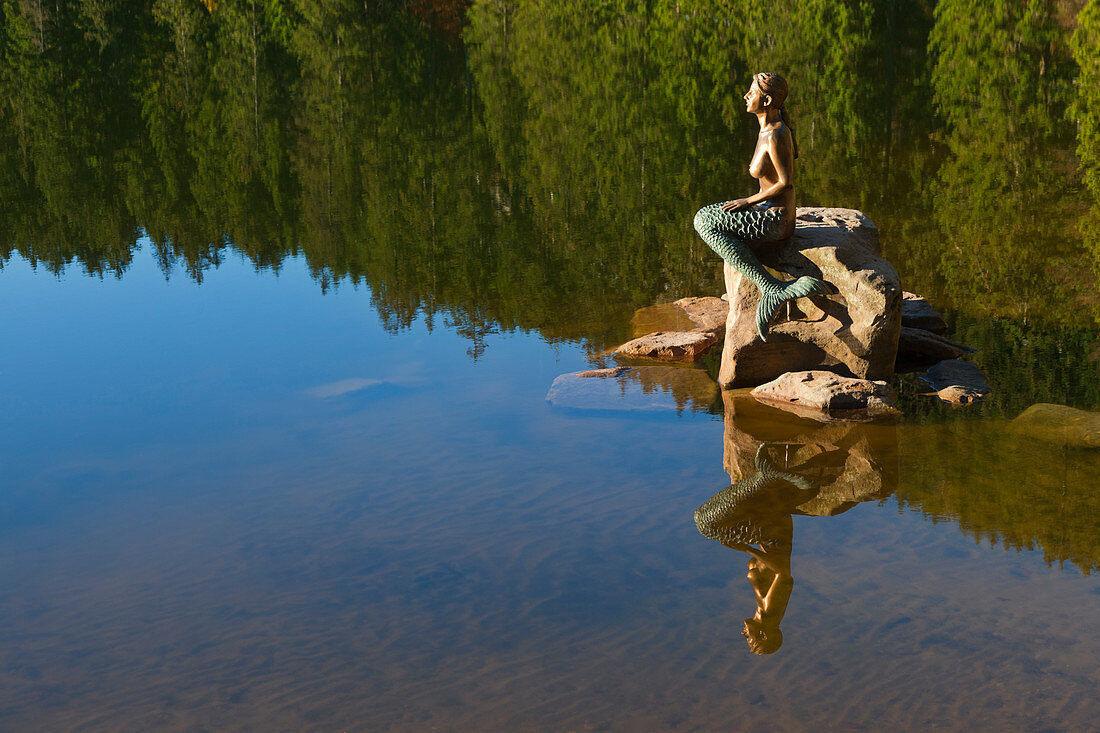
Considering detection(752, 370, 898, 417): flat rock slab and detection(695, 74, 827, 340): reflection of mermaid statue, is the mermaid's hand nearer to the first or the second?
detection(695, 74, 827, 340): reflection of mermaid statue

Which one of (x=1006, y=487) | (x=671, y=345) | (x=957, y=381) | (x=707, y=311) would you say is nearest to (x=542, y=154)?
(x=707, y=311)

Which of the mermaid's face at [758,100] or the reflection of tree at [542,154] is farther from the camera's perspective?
the reflection of tree at [542,154]

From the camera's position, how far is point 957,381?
9133 millimetres

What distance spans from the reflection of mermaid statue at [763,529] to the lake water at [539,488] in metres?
0.07

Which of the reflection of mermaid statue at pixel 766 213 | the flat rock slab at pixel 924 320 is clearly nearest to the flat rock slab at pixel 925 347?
the flat rock slab at pixel 924 320

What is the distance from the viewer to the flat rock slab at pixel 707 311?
11.3m

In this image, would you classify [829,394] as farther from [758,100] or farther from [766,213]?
[758,100]

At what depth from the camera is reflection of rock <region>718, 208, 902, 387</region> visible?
9055mm

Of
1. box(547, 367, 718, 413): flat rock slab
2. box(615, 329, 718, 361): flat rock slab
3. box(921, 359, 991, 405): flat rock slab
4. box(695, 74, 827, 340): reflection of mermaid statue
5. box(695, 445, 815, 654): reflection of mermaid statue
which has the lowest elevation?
box(695, 445, 815, 654): reflection of mermaid statue

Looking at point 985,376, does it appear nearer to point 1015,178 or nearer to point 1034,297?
point 1034,297

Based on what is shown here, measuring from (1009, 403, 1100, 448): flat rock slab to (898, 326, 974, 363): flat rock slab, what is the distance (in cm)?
168

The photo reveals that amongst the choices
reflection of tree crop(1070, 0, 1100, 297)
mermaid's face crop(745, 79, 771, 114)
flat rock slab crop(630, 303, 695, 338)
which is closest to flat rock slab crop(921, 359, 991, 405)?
flat rock slab crop(630, 303, 695, 338)

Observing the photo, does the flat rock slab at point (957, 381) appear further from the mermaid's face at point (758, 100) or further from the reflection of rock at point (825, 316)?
the mermaid's face at point (758, 100)

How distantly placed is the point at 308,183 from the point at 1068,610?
696 inches
